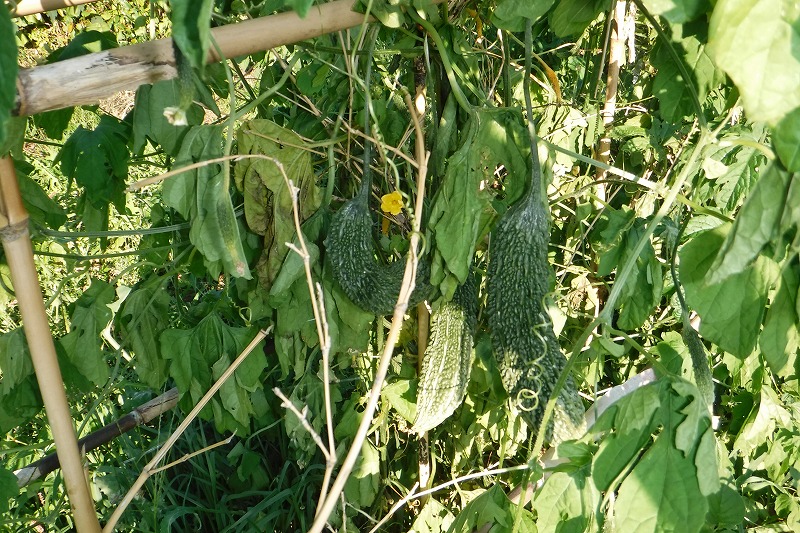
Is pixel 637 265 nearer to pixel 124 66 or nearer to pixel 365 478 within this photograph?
pixel 365 478

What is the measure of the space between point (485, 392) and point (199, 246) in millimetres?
936

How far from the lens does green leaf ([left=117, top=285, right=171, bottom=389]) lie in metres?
1.57

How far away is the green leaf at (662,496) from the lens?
0.89 metres

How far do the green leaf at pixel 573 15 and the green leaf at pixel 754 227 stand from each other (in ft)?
1.80

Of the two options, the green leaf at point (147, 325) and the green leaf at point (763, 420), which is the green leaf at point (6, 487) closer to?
the green leaf at point (147, 325)

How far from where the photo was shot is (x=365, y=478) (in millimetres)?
1866

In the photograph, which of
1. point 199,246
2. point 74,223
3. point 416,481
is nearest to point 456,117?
point 199,246

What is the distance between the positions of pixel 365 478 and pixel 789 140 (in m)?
1.43

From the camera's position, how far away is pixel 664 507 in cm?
90

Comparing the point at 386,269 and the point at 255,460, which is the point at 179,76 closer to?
the point at 386,269

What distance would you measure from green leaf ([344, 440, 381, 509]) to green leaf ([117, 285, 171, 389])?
0.54 m

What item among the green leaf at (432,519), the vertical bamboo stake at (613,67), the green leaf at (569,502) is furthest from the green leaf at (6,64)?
the vertical bamboo stake at (613,67)

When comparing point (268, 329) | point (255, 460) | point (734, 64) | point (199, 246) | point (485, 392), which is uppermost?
point (734, 64)

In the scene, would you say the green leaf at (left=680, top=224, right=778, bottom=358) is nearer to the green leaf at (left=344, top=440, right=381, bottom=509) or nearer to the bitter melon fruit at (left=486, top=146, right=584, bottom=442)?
the bitter melon fruit at (left=486, top=146, right=584, bottom=442)
